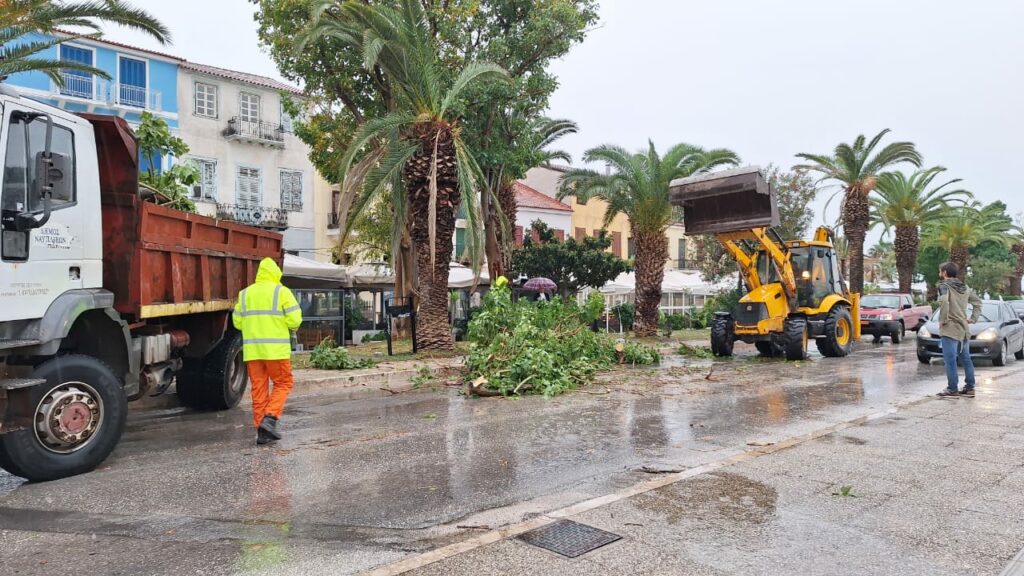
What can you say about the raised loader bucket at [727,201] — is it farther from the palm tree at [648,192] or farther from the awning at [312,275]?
the awning at [312,275]

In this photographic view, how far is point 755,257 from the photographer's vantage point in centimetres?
1661

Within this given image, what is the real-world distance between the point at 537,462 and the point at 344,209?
10110mm

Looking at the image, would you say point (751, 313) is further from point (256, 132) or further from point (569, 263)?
point (256, 132)

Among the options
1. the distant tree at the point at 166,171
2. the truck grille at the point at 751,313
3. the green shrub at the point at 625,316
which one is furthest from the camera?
the green shrub at the point at 625,316

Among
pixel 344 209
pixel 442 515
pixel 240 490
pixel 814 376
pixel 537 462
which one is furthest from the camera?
pixel 344 209

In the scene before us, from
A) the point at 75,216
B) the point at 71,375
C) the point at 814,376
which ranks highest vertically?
the point at 75,216

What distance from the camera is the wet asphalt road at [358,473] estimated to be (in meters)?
4.18

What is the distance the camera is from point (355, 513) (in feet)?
15.9

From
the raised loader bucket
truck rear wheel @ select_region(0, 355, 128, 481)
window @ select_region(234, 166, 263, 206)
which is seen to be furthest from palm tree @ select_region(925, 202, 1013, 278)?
truck rear wheel @ select_region(0, 355, 128, 481)

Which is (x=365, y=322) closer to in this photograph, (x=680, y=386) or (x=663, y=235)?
(x=663, y=235)

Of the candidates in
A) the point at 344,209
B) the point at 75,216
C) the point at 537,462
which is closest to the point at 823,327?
the point at 344,209

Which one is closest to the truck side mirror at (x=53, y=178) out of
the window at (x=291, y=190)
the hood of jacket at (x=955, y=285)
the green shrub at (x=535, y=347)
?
the green shrub at (x=535, y=347)

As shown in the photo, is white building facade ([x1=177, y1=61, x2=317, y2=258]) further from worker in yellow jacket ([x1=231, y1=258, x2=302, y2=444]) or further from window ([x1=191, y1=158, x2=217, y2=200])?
worker in yellow jacket ([x1=231, y1=258, x2=302, y2=444])

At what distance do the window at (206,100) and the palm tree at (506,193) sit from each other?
1585 cm
